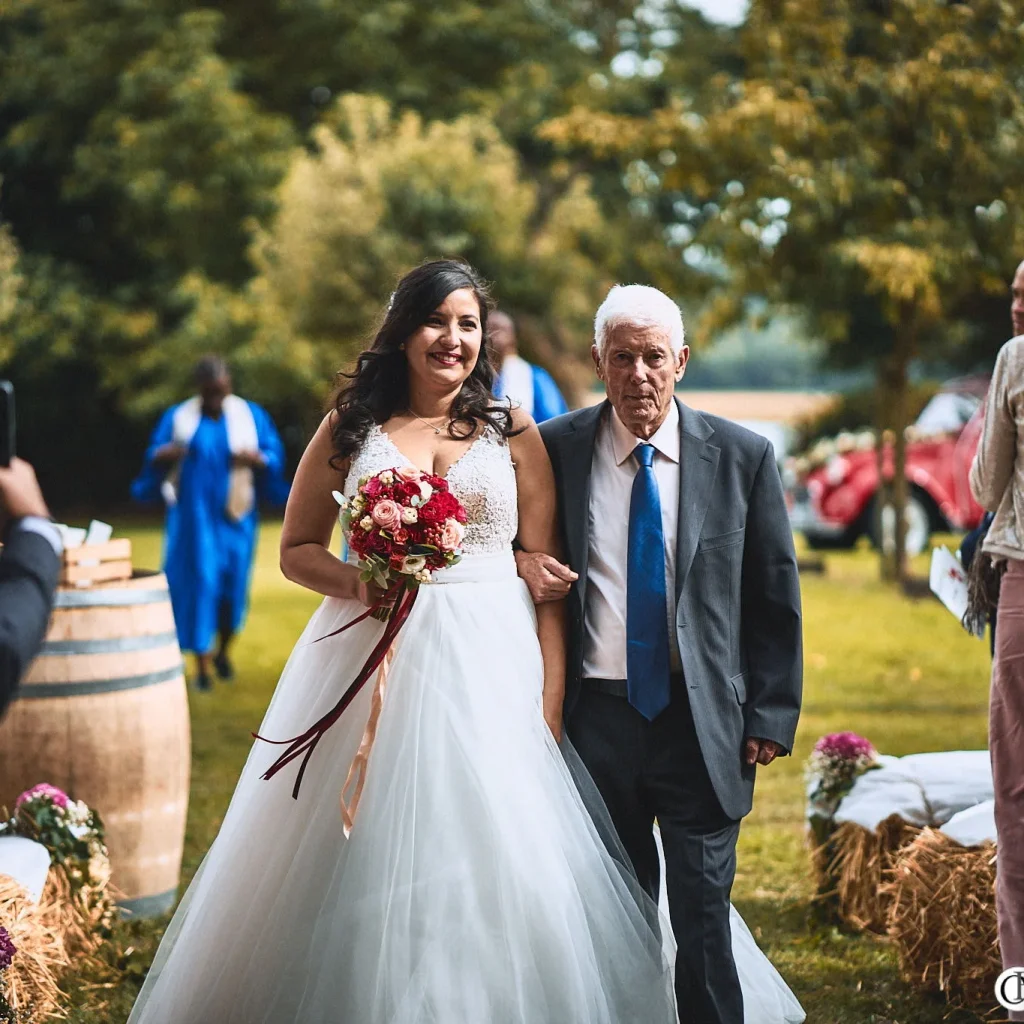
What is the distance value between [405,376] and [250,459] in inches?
254

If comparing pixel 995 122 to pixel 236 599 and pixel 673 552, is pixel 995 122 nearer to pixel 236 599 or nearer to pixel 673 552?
pixel 236 599

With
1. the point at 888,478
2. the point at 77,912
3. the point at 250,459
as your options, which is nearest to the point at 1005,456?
the point at 77,912

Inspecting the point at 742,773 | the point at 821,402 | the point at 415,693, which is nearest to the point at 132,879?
the point at 415,693

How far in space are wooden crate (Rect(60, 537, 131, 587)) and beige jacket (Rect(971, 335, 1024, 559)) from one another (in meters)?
3.18

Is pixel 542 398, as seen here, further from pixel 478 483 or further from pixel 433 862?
pixel 433 862

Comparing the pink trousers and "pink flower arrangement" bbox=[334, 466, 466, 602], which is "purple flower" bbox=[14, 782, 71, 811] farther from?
the pink trousers

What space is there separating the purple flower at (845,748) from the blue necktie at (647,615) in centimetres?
211

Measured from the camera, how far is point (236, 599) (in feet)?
35.8

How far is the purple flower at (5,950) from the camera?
4.12m

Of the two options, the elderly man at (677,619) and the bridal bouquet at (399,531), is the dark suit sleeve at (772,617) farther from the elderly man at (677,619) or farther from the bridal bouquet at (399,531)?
the bridal bouquet at (399,531)

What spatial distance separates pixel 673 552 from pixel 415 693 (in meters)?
0.79

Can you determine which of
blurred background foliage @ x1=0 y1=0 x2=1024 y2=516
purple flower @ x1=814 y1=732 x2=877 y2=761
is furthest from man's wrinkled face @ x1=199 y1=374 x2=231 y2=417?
blurred background foliage @ x1=0 y1=0 x2=1024 y2=516

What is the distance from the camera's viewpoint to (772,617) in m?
4.05

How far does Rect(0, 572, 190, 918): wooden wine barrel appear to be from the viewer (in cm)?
558
